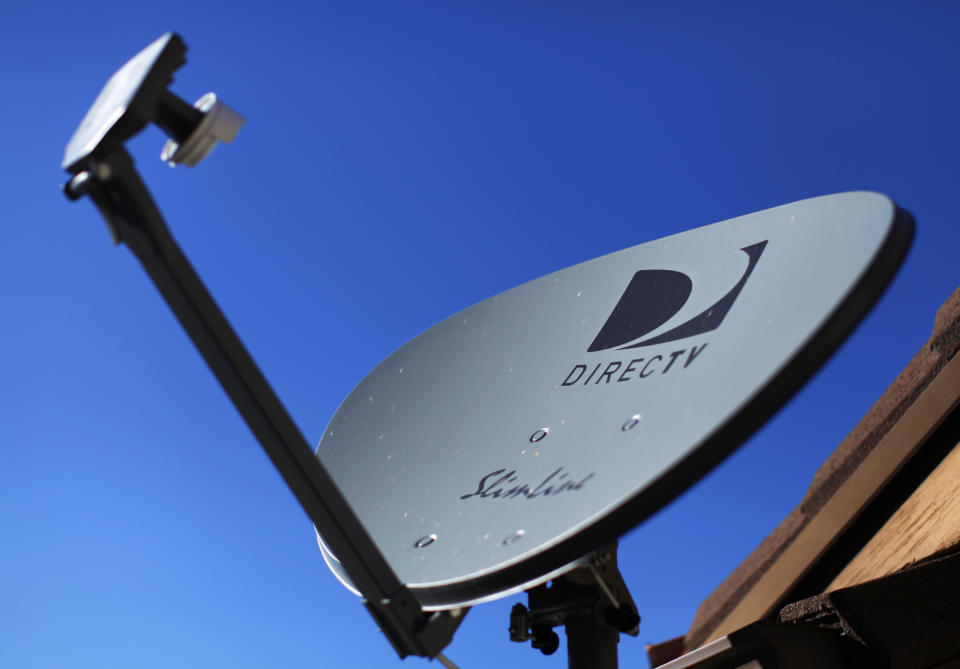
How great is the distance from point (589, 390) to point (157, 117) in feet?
3.35

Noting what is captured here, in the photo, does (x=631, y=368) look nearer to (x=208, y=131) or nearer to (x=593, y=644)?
(x=593, y=644)

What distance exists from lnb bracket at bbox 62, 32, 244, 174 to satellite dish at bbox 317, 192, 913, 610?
0.71 meters

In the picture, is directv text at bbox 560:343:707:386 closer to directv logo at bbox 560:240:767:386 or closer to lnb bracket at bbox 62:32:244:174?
directv logo at bbox 560:240:767:386

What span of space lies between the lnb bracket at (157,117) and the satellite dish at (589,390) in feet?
2.34

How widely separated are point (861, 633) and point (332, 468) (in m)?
1.22

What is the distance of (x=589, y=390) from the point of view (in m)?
1.81

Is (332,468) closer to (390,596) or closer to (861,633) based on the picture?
(390,596)

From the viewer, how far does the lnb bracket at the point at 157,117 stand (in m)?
1.10

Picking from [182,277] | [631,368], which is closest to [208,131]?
[182,277]

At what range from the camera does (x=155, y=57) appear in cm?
112

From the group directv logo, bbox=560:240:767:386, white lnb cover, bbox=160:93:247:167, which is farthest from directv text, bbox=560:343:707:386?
white lnb cover, bbox=160:93:247:167

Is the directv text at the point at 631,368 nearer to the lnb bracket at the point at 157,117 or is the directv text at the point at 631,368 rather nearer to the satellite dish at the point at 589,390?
the satellite dish at the point at 589,390

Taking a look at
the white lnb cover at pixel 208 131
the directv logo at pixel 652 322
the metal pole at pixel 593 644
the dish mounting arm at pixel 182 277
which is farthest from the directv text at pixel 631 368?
the white lnb cover at pixel 208 131

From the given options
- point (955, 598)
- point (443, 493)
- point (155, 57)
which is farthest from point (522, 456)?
point (155, 57)
